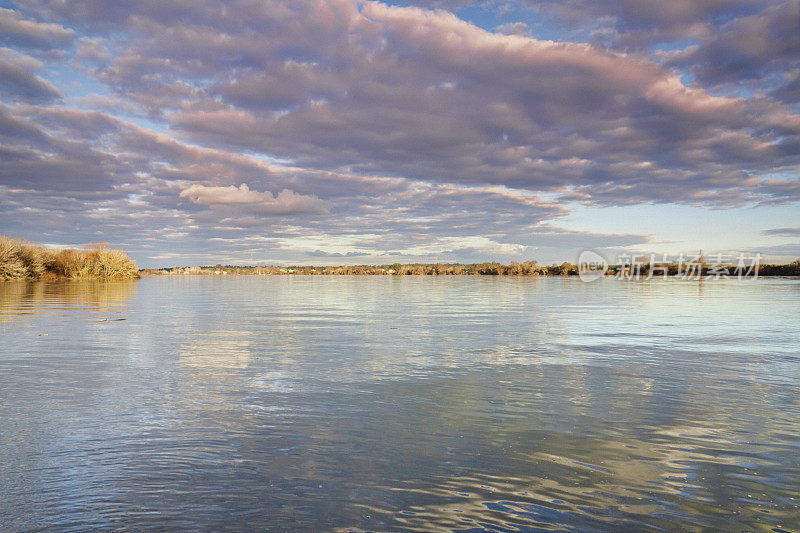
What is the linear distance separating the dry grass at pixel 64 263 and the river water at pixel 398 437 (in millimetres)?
74169

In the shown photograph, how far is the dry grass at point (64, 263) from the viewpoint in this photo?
245 ft

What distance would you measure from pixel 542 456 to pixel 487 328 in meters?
14.2

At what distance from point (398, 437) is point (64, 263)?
104 metres

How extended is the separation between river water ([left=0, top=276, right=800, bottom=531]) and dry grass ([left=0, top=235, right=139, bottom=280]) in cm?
7417

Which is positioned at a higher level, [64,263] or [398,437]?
[64,263]

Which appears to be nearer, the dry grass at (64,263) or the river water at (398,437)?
the river water at (398,437)

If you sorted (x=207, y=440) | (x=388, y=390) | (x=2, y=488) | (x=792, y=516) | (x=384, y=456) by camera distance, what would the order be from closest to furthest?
1. (x=792, y=516)
2. (x=2, y=488)
3. (x=384, y=456)
4. (x=207, y=440)
5. (x=388, y=390)

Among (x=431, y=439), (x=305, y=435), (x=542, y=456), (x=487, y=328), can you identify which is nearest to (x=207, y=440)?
(x=305, y=435)

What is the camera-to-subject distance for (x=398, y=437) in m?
7.24

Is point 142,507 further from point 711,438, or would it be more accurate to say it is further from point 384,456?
point 711,438

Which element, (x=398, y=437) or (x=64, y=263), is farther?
(x=64, y=263)

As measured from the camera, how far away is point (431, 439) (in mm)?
7156

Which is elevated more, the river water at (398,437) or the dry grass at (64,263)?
the dry grass at (64,263)

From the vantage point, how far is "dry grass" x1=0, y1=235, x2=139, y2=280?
74688 millimetres
